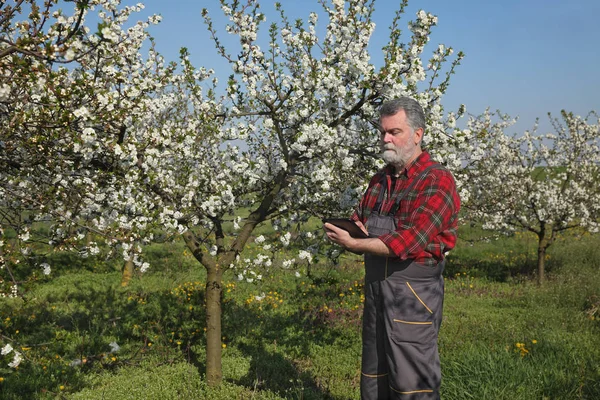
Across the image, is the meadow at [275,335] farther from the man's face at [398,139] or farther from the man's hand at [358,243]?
the man's face at [398,139]

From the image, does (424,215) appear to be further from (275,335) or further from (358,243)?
(275,335)

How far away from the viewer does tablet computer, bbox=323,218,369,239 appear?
11.9 feet

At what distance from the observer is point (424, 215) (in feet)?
11.1

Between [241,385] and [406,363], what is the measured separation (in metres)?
3.52

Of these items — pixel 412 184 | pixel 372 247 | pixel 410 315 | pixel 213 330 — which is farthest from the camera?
pixel 213 330

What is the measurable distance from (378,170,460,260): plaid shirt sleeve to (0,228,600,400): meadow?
270cm

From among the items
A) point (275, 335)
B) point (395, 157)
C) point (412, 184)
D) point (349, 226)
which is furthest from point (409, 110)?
point (275, 335)

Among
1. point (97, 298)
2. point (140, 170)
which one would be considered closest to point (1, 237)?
point (140, 170)

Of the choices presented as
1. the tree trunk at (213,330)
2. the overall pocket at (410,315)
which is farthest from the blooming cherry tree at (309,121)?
the overall pocket at (410,315)

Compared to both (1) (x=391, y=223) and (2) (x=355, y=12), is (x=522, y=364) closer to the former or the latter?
(1) (x=391, y=223)

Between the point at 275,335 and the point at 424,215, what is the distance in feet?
18.8

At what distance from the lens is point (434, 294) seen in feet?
11.7

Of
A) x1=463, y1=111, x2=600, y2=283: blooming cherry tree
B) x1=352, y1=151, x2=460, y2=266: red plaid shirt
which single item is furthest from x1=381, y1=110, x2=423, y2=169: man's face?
x1=463, y1=111, x2=600, y2=283: blooming cherry tree

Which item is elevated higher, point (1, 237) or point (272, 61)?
point (272, 61)
